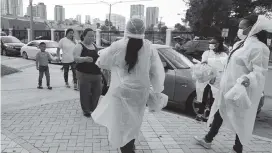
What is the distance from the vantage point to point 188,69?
5930 mm

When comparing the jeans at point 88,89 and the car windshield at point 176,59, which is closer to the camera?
the jeans at point 88,89

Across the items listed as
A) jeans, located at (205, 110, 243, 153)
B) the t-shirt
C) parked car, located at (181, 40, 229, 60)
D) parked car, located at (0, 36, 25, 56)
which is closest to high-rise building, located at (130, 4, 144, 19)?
jeans, located at (205, 110, 243, 153)

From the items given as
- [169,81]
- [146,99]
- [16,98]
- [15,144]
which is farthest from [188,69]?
[16,98]

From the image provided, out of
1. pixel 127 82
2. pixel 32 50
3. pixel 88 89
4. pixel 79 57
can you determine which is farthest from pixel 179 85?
pixel 32 50

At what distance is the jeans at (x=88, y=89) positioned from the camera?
4.92 m

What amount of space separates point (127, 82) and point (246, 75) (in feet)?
4.75

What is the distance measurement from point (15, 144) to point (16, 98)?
2960 millimetres

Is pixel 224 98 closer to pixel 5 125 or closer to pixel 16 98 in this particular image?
pixel 5 125

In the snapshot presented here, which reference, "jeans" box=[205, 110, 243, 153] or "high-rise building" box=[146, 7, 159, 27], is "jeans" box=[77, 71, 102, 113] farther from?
"high-rise building" box=[146, 7, 159, 27]

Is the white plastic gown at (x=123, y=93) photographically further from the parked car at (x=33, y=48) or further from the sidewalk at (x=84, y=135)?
the parked car at (x=33, y=48)

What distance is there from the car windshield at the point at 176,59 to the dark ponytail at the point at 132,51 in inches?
124

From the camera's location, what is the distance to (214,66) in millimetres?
4500

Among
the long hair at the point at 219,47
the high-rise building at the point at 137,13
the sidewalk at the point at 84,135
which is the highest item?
the high-rise building at the point at 137,13

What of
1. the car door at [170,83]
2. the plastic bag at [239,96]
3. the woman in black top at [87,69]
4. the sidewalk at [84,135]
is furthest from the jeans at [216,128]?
the woman in black top at [87,69]
